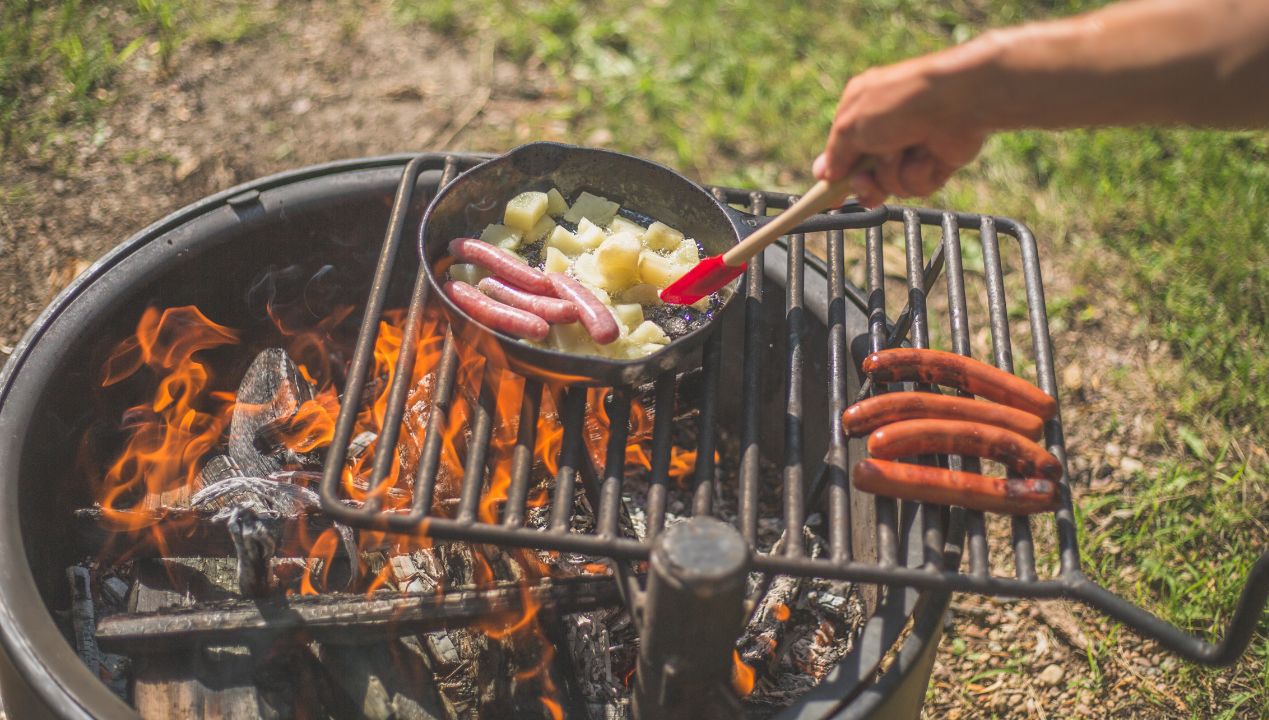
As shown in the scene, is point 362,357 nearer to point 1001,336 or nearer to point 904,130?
point 904,130

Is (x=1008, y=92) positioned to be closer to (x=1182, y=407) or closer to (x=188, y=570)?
(x=188, y=570)

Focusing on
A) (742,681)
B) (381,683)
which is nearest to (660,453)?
(742,681)

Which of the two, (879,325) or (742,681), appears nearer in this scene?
(879,325)

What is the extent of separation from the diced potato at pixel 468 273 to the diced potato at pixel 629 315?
432mm

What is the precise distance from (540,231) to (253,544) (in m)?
1.32

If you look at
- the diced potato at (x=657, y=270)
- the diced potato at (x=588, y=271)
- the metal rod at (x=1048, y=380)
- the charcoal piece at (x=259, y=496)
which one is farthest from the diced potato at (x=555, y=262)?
the metal rod at (x=1048, y=380)

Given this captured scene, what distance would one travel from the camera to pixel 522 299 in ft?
9.01

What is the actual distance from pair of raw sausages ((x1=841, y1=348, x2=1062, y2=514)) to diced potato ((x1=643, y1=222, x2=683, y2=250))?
29.5 inches

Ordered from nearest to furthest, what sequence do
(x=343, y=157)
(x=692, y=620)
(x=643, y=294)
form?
(x=692, y=620) → (x=643, y=294) → (x=343, y=157)

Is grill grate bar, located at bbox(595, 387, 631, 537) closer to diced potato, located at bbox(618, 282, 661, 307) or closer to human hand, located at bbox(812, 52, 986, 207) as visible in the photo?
diced potato, located at bbox(618, 282, 661, 307)

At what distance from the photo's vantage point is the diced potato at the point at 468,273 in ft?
9.68

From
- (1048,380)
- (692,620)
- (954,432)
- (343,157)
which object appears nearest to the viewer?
(692,620)

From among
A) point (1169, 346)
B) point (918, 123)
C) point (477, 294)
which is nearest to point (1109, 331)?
point (1169, 346)

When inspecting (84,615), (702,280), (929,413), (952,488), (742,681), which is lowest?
(742,681)
